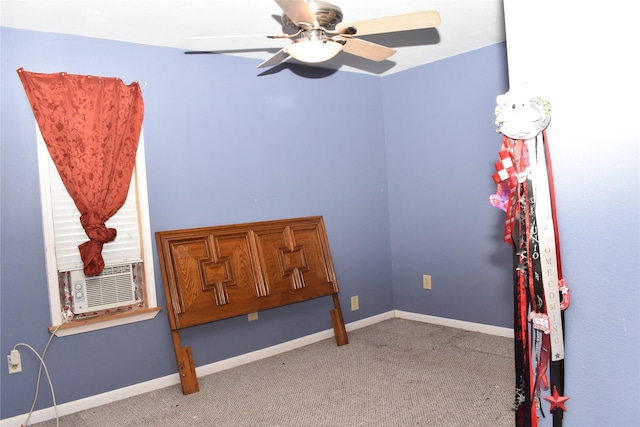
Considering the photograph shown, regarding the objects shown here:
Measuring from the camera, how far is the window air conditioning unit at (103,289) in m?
3.02

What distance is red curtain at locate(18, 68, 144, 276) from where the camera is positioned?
115 inches

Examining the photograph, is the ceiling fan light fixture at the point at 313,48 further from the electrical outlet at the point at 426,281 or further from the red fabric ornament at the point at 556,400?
the electrical outlet at the point at 426,281

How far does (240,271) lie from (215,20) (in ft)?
5.44

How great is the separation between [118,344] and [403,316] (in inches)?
101

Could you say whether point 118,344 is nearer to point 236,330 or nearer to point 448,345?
point 236,330

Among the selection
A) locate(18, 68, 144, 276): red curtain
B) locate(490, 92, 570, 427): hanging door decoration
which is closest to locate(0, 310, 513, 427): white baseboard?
locate(18, 68, 144, 276): red curtain

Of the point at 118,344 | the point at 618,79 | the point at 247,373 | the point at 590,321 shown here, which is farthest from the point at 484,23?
the point at 118,344

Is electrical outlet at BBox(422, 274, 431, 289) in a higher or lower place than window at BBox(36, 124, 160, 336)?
lower

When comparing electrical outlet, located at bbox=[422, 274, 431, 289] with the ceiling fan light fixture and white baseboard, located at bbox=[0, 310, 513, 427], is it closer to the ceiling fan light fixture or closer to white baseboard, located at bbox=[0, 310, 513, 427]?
white baseboard, located at bbox=[0, 310, 513, 427]

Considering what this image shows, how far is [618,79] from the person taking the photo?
1254mm

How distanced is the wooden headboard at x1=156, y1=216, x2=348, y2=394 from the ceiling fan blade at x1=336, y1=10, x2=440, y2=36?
1.78m

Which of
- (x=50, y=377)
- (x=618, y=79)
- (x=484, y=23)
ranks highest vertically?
(x=484, y=23)

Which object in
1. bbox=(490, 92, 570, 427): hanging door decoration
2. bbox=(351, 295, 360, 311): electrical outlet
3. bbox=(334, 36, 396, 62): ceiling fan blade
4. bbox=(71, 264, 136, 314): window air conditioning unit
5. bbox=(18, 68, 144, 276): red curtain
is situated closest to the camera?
bbox=(490, 92, 570, 427): hanging door decoration

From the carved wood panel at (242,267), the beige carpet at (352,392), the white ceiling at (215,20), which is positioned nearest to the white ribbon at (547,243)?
the beige carpet at (352,392)
